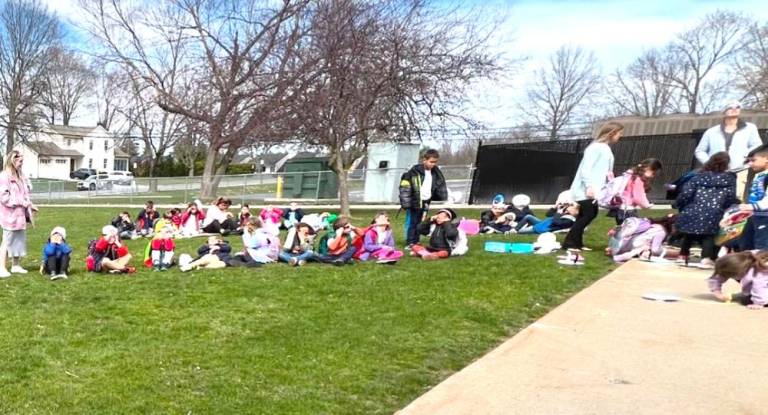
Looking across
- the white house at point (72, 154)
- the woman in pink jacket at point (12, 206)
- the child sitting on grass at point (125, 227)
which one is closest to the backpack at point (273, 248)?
the woman in pink jacket at point (12, 206)

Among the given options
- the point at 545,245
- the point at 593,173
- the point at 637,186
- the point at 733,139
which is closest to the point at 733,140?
the point at 733,139

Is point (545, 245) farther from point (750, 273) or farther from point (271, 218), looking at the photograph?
point (271, 218)

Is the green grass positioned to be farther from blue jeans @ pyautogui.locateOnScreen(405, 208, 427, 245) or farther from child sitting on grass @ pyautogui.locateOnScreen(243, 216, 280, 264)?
blue jeans @ pyautogui.locateOnScreen(405, 208, 427, 245)

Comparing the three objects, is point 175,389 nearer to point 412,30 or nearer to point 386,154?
point 412,30

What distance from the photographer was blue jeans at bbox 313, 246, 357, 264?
917 centimetres

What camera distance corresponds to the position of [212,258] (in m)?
9.12

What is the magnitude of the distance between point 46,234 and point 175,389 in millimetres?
13316

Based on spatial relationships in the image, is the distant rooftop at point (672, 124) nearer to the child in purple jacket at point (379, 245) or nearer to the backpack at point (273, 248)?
the child in purple jacket at point (379, 245)

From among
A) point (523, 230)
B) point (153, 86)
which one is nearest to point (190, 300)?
point (523, 230)

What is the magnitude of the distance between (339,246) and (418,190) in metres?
1.82

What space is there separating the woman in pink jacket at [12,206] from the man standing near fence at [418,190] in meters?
5.33

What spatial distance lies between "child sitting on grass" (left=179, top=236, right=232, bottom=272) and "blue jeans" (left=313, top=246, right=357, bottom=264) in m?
1.26

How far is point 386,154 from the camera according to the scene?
2809cm

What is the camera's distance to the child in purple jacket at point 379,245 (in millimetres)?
9195
